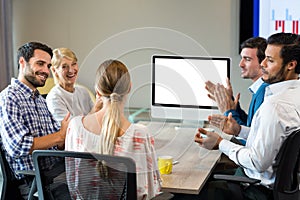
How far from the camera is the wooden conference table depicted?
256 cm

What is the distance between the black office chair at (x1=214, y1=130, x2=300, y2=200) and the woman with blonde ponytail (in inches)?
21.4

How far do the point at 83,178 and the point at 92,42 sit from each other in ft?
10.2

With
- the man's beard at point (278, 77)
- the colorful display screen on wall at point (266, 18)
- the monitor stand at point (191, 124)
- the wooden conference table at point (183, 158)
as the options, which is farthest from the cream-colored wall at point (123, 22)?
the man's beard at point (278, 77)

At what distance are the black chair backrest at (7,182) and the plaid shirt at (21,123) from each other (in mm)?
33

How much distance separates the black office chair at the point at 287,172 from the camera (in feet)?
8.20

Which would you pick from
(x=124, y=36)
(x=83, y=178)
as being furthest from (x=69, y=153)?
(x=124, y=36)

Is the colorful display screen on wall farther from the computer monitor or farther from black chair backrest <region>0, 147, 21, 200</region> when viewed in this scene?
black chair backrest <region>0, 147, 21, 200</region>

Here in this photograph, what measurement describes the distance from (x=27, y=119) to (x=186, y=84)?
0.86 meters

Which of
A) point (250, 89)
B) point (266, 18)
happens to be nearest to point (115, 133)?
point (250, 89)

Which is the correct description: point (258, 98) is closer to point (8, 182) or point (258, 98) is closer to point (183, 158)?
point (183, 158)

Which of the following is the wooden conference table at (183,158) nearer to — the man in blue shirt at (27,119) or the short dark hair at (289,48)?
the man in blue shirt at (27,119)

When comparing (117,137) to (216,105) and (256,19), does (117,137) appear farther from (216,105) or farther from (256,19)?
(256,19)

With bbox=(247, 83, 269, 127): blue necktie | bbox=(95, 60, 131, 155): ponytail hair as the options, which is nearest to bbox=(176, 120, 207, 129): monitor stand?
bbox=(247, 83, 269, 127): blue necktie

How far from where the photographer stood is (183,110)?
11.0ft
